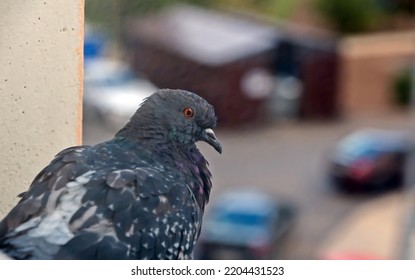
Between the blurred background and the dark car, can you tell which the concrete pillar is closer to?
the blurred background

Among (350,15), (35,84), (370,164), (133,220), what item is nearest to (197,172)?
(133,220)

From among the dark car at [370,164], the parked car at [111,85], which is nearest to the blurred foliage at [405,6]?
the dark car at [370,164]

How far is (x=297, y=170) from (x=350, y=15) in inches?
127

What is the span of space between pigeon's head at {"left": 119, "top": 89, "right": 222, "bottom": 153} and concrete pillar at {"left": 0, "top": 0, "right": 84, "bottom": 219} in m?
0.11

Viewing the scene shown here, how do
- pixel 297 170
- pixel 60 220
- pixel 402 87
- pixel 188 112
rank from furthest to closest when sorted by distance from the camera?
1. pixel 402 87
2. pixel 297 170
3. pixel 188 112
4. pixel 60 220

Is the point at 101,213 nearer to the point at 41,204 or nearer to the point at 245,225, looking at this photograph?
the point at 41,204

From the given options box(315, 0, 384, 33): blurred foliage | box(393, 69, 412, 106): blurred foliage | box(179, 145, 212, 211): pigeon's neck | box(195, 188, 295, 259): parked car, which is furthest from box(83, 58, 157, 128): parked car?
box(393, 69, 412, 106): blurred foliage

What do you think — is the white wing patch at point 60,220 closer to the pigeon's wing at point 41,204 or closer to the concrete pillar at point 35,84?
the pigeon's wing at point 41,204

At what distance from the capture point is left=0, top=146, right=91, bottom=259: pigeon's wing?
1184mm

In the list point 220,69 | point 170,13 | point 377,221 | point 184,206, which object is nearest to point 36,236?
point 184,206

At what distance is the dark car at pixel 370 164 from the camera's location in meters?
9.98

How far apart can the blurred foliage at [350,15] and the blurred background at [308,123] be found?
0.07 feet

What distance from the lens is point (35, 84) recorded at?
132cm

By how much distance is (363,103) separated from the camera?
12656 millimetres
